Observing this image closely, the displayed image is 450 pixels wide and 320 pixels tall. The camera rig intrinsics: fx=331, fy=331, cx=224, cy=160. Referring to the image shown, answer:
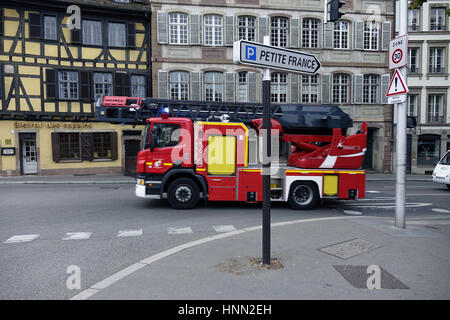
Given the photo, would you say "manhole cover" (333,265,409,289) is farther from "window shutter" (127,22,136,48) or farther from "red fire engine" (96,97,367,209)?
"window shutter" (127,22,136,48)

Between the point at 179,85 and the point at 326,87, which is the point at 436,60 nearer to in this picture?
the point at 326,87

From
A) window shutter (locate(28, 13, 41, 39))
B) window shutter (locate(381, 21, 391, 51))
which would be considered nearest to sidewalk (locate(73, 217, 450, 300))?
window shutter (locate(28, 13, 41, 39))

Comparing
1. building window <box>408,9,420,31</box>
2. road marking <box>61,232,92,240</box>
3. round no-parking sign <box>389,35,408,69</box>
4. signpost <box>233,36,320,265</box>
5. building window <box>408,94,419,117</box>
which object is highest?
building window <box>408,9,420,31</box>

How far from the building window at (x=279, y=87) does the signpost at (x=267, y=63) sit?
56.9 feet

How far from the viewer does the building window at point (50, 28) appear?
18.8m

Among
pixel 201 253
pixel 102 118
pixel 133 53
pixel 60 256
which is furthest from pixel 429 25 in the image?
pixel 60 256

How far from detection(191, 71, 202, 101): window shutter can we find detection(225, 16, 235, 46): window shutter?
273 cm

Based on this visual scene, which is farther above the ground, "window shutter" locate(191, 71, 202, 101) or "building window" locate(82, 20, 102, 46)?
"building window" locate(82, 20, 102, 46)

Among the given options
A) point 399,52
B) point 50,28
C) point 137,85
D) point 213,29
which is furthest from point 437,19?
point 50,28

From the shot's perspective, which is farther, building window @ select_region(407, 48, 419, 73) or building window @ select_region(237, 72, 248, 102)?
building window @ select_region(407, 48, 419, 73)

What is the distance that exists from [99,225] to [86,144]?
13.1 meters

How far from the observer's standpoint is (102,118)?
10.9 m

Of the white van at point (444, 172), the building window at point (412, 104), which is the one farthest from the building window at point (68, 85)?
the building window at point (412, 104)

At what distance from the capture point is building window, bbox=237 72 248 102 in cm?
2134
